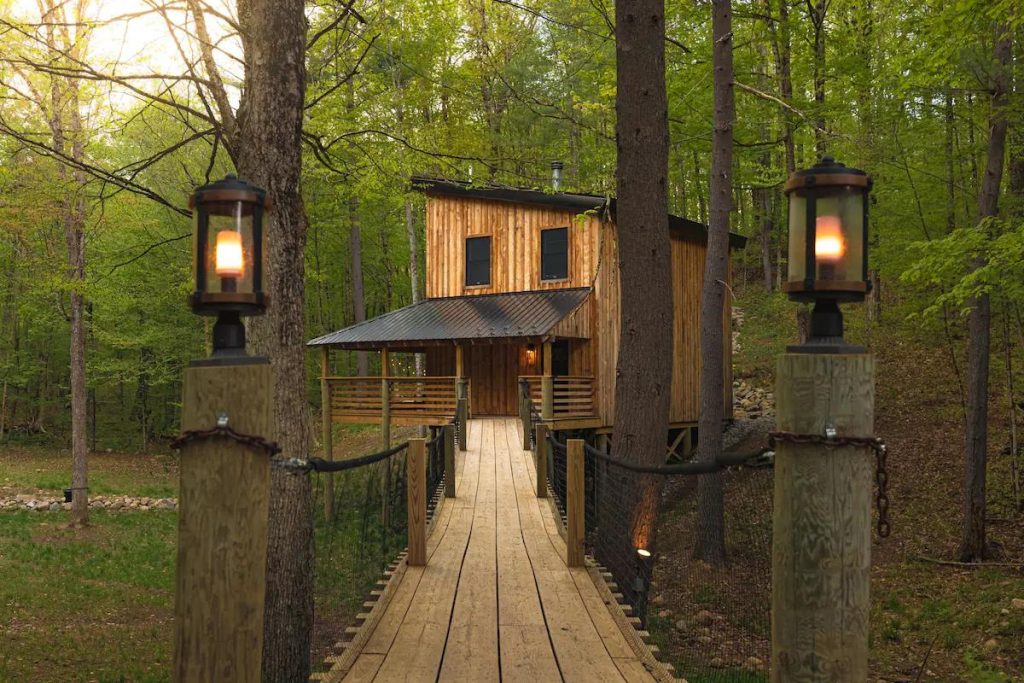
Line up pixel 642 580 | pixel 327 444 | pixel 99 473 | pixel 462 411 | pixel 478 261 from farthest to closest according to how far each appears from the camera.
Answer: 1. pixel 99 473
2. pixel 478 261
3. pixel 327 444
4. pixel 462 411
5. pixel 642 580

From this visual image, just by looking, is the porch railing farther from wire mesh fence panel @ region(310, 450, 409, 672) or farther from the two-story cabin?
wire mesh fence panel @ region(310, 450, 409, 672)

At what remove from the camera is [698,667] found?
852cm

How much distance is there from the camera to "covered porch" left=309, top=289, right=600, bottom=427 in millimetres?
15680

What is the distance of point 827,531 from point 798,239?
0.96 metres

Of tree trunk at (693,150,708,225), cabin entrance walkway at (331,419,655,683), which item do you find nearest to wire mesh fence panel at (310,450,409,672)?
cabin entrance walkway at (331,419,655,683)

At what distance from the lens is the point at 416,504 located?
6.00 meters

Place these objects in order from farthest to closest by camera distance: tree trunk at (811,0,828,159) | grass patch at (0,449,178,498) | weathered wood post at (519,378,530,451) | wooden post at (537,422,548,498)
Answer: grass patch at (0,449,178,498), tree trunk at (811,0,828,159), weathered wood post at (519,378,530,451), wooden post at (537,422,548,498)

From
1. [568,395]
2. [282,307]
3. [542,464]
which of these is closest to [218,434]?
[282,307]

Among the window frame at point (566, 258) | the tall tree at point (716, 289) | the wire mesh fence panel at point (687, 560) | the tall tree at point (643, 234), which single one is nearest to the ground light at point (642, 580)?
the wire mesh fence panel at point (687, 560)

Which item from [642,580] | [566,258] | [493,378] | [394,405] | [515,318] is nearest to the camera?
[642,580]

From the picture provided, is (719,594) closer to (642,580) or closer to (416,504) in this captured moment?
(642,580)

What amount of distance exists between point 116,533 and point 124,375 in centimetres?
1273

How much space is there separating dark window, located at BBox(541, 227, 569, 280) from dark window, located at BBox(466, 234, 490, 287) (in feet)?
5.30

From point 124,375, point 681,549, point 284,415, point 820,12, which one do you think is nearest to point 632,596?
point 284,415
